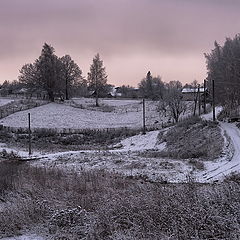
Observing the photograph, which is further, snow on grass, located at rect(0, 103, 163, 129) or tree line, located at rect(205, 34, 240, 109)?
snow on grass, located at rect(0, 103, 163, 129)

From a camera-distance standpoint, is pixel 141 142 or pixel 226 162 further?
pixel 141 142

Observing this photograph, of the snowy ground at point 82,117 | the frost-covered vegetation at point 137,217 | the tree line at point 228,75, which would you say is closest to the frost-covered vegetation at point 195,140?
the tree line at point 228,75

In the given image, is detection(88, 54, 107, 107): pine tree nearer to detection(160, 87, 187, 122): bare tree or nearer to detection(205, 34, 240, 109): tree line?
detection(160, 87, 187, 122): bare tree

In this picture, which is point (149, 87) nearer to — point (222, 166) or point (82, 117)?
point (82, 117)

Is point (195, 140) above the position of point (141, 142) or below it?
above

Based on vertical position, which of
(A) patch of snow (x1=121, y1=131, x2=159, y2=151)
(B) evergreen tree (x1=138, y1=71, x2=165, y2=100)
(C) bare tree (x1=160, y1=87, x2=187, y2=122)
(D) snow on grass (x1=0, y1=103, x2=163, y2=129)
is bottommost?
(A) patch of snow (x1=121, y1=131, x2=159, y2=151)

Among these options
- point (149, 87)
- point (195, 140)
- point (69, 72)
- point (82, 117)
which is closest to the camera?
point (195, 140)

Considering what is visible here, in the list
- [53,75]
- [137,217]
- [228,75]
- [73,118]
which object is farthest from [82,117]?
[137,217]

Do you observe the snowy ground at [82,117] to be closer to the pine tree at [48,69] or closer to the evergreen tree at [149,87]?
the pine tree at [48,69]

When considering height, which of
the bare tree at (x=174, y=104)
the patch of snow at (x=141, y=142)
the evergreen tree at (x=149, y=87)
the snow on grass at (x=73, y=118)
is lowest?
the patch of snow at (x=141, y=142)

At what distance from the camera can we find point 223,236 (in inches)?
253

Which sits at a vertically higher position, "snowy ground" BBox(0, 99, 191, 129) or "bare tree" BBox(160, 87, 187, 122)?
"bare tree" BBox(160, 87, 187, 122)

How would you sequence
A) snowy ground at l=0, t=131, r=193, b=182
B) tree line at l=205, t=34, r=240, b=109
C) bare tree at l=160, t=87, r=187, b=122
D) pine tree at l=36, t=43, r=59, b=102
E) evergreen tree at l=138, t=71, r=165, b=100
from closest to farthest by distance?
snowy ground at l=0, t=131, r=193, b=182, tree line at l=205, t=34, r=240, b=109, bare tree at l=160, t=87, r=187, b=122, pine tree at l=36, t=43, r=59, b=102, evergreen tree at l=138, t=71, r=165, b=100

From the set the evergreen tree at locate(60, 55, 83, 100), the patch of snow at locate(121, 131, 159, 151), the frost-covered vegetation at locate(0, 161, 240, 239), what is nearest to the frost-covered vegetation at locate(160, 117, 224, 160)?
the patch of snow at locate(121, 131, 159, 151)
